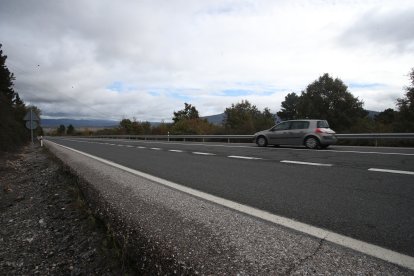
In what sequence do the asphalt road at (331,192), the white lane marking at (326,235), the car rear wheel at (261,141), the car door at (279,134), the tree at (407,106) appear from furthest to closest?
the tree at (407,106), the car rear wheel at (261,141), the car door at (279,134), the asphalt road at (331,192), the white lane marking at (326,235)

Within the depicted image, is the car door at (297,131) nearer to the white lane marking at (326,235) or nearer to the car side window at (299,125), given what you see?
the car side window at (299,125)

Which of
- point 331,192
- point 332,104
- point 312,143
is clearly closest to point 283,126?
point 312,143

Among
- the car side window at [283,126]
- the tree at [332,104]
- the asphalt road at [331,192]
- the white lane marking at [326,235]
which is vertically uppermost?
the tree at [332,104]

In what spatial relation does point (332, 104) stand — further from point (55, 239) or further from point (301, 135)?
point (55, 239)

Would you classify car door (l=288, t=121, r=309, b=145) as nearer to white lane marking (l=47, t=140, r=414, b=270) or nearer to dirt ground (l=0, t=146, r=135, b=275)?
white lane marking (l=47, t=140, r=414, b=270)

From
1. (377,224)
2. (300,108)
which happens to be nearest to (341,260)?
(377,224)

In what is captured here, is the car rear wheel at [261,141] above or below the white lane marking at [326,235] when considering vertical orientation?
above

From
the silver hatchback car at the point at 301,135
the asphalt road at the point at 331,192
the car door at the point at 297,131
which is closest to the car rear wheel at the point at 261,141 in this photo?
the silver hatchback car at the point at 301,135

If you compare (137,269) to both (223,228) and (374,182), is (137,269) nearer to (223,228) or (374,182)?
(223,228)

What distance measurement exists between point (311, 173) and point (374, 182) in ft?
4.77

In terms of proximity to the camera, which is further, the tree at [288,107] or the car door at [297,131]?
→ the tree at [288,107]

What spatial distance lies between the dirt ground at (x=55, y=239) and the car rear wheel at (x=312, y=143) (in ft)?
36.4

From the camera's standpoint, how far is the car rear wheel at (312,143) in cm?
1424

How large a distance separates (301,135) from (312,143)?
0.74 metres
